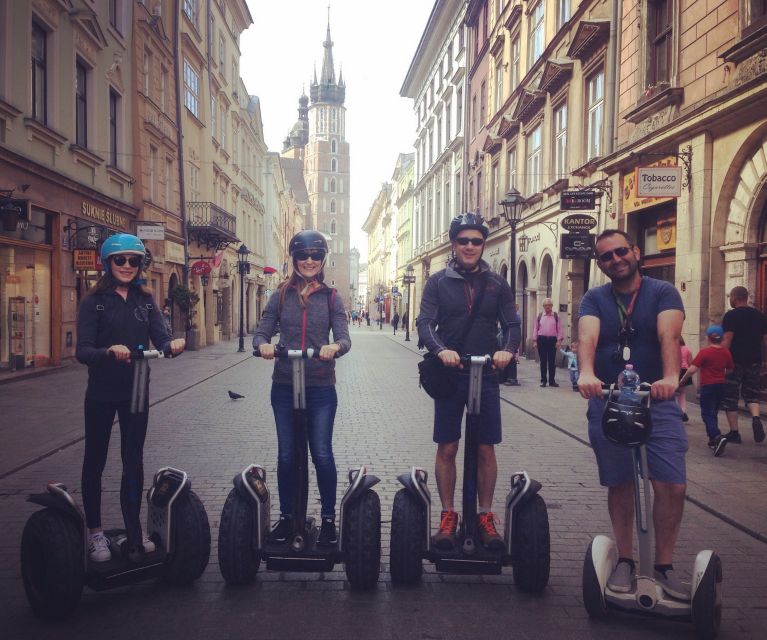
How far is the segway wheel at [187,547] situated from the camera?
12.4ft

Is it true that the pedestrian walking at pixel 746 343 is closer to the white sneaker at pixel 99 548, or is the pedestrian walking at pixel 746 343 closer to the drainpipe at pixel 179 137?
the white sneaker at pixel 99 548

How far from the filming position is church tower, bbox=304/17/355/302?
385ft

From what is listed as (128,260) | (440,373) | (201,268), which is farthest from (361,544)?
(201,268)

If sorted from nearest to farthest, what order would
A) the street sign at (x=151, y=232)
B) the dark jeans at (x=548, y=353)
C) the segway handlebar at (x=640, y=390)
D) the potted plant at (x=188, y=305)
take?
the segway handlebar at (x=640, y=390), the dark jeans at (x=548, y=353), the street sign at (x=151, y=232), the potted plant at (x=188, y=305)

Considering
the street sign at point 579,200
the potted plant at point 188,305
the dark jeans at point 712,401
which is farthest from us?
the potted plant at point 188,305

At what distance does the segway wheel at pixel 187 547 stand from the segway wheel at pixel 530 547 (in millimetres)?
1660

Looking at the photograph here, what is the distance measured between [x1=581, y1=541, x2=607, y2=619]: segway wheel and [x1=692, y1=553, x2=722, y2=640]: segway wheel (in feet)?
1.33

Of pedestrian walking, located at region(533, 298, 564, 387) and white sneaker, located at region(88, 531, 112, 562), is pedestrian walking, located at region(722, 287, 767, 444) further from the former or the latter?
white sneaker, located at region(88, 531, 112, 562)

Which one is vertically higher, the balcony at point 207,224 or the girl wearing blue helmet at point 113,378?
the balcony at point 207,224

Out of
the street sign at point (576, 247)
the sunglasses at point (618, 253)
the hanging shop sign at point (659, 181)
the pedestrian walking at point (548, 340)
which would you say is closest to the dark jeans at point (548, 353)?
the pedestrian walking at point (548, 340)

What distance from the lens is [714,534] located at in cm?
479

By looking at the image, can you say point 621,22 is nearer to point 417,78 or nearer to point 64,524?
point 64,524

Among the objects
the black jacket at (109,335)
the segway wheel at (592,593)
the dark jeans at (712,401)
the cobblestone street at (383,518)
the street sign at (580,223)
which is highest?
the street sign at (580,223)

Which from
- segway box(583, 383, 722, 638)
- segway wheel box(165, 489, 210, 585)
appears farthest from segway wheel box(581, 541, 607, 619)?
segway wheel box(165, 489, 210, 585)
